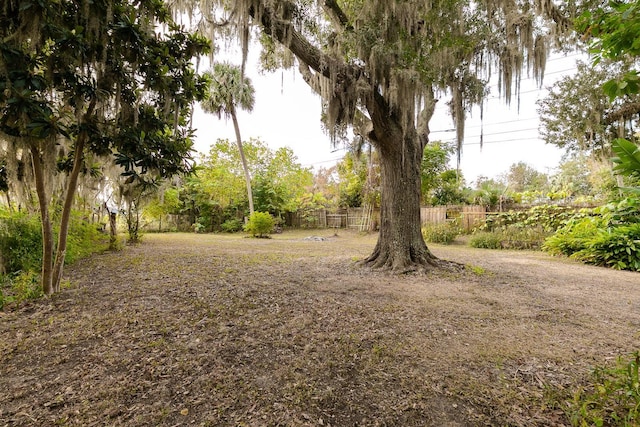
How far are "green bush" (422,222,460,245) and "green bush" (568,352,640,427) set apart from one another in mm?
9412

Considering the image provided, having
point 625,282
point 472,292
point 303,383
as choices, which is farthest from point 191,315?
point 625,282

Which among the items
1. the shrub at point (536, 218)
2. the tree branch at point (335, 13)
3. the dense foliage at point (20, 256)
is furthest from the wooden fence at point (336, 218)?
the dense foliage at point (20, 256)

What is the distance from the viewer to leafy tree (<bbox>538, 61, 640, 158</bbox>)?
8531mm

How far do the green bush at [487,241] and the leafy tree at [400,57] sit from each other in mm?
5314

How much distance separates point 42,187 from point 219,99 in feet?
45.7

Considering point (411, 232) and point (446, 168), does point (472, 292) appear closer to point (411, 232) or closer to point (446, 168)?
point (411, 232)

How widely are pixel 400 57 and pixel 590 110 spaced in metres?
8.79

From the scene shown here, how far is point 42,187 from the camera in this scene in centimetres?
289

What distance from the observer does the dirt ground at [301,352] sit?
Result: 157cm

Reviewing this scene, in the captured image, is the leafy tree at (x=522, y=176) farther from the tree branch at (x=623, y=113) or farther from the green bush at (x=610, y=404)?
the green bush at (x=610, y=404)

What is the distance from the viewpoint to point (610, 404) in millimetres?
1558

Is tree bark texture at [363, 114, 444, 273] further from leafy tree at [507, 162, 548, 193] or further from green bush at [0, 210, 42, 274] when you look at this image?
leafy tree at [507, 162, 548, 193]

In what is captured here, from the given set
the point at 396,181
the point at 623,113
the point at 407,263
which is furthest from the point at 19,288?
the point at 623,113

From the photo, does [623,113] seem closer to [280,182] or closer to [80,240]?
[80,240]
